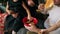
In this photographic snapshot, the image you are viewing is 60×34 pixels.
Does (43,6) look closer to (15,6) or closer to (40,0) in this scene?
(40,0)

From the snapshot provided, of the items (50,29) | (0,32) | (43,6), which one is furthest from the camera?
(0,32)

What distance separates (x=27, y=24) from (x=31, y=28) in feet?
0.27

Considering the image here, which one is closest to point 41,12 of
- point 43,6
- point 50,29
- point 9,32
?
point 43,6

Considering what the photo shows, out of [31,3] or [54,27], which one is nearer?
[54,27]

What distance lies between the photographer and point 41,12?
1244 millimetres

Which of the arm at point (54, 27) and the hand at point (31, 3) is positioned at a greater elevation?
the hand at point (31, 3)

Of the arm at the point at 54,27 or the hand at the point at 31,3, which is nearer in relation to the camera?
the arm at the point at 54,27

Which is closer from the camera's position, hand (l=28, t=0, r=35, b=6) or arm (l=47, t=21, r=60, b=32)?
arm (l=47, t=21, r=60, b=32)

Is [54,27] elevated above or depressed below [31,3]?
below

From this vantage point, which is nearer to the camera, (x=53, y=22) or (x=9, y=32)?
(x=53, y=22)

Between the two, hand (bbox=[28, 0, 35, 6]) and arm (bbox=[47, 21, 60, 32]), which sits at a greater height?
hand (bbox=[28, 0, 35, 6])

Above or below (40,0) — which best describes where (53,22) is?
below

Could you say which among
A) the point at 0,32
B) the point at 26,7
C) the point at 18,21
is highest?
the point at 26,7

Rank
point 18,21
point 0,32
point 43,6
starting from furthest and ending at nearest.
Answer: point 0,32 < point 18,21 < point 43,6
